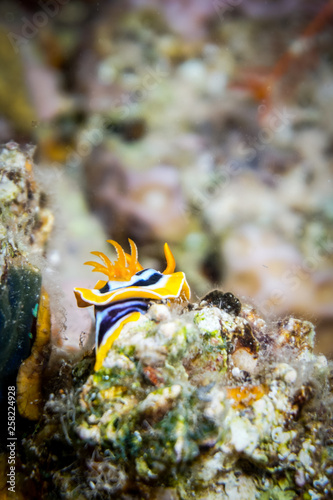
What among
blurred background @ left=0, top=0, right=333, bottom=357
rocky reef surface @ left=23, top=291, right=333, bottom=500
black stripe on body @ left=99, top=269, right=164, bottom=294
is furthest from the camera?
blurred background @ left=0, top=0, right=333, bottom=357

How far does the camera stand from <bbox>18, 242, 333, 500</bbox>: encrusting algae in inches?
53.2

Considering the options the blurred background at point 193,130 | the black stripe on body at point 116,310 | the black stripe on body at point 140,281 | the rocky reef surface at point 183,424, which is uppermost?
the blurred background at point 193,130

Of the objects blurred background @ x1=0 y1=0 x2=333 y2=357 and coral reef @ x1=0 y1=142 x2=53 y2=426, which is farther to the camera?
blurred background @ x1=0 y1=0 x2=333 y2=357

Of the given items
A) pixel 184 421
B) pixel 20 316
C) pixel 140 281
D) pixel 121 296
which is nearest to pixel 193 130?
pixel 140 281

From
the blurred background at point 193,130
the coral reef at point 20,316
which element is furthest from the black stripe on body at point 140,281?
the blurred background at point 193,130

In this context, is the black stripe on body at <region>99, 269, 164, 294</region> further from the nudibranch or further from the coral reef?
the coral reef

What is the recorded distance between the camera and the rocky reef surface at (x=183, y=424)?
135 centimetres

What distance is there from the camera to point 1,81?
9.87 feet

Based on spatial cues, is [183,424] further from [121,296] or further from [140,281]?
[140,281]

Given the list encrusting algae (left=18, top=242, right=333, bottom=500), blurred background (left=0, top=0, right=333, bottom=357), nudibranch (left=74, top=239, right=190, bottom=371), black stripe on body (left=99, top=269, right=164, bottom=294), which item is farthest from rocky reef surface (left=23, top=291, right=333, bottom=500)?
blurred background (left=0, top=0, right=333, bottom=357)

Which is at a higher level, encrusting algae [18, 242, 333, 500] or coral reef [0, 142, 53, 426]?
coral reef [0, 142, 53, 426]

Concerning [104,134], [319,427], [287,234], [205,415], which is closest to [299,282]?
[287,234]

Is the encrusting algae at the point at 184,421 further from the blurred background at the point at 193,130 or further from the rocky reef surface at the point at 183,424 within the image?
the blurred background at the point at 193,130

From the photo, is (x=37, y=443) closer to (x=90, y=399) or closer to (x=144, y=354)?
(x=90, y=399)
